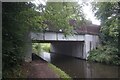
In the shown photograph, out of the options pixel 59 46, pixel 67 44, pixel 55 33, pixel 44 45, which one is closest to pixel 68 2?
pixel 55 33

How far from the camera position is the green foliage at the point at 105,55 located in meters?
18.4

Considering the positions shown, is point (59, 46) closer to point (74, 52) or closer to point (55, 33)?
point (74, 52)

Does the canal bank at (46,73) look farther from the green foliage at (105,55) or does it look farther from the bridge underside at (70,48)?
the bridge underside at (70,48)

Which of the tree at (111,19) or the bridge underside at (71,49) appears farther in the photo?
the bridge underside at (71,49)

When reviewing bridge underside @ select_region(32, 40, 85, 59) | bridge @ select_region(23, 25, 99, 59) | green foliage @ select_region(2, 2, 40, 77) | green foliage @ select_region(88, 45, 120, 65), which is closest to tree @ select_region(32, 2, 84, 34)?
green foliage @ select_region(2, 2, 40, 77)

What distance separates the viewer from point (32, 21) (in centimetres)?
912

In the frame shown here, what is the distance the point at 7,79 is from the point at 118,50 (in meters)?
13.6

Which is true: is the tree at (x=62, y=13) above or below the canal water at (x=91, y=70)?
above

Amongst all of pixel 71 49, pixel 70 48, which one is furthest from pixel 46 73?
pixel 70 48

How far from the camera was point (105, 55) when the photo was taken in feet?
62.1

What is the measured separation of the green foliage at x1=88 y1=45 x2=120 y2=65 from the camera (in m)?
18.4

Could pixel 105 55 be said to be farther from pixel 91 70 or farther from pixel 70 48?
pixel 70 48

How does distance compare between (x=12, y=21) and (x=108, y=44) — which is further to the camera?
(x=108, y=44)

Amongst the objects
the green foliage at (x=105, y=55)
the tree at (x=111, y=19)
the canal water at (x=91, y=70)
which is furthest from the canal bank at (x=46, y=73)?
the green foliage at (x=105, y=55)
